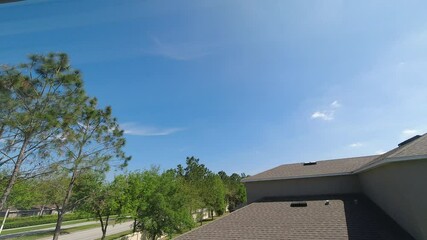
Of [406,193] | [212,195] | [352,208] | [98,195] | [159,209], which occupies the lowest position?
[159,209]

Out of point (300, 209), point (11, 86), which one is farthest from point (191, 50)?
point (300, 209)

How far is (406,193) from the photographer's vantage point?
9352 mm

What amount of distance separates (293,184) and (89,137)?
15002 mm

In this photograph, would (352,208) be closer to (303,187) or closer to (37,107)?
(303,187)

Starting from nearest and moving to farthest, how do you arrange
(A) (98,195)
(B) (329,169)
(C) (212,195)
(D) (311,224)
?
(D) (311,224) → (A) (98,195) → (B) (329,169) → (C) (212,195)

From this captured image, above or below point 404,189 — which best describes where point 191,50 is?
Result: above

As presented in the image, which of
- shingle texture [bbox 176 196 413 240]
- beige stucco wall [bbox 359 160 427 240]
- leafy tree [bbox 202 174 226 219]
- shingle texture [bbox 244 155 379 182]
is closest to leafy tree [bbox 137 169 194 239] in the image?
shingle texture [bbox 244 155 379 182]

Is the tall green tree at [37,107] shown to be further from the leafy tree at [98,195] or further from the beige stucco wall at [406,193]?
the beige stucco wall at [406,193]

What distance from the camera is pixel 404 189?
951 cm

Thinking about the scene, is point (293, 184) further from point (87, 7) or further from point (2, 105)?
point (87, 7)

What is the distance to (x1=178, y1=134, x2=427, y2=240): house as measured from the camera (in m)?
9.03

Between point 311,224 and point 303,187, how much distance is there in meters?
8.66

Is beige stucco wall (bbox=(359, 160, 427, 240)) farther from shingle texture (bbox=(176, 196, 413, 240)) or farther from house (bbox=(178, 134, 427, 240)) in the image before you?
shingle texture (bbox=(176, 196, 413, 240))

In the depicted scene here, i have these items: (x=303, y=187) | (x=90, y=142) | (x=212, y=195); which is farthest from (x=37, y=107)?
(x=212, y=195)
